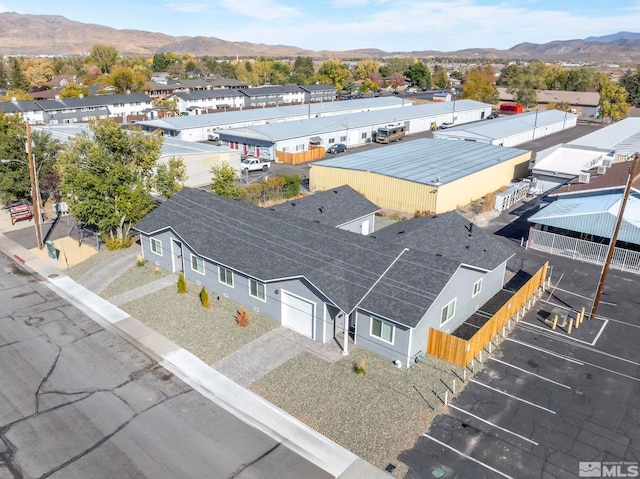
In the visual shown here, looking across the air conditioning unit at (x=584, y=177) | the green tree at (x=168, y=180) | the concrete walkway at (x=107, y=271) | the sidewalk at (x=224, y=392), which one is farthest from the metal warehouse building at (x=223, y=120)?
the air conditioning unit at (x=584, y=177)

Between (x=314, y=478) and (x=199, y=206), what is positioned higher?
(x=199, y=206)

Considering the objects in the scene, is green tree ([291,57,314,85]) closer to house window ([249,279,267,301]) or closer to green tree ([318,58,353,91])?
green tree ([318,58,353,91])

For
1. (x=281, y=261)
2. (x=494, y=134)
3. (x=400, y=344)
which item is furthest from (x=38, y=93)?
(x=400, y=344)

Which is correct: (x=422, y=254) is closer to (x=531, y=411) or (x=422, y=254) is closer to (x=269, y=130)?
(x=531, y=411)
